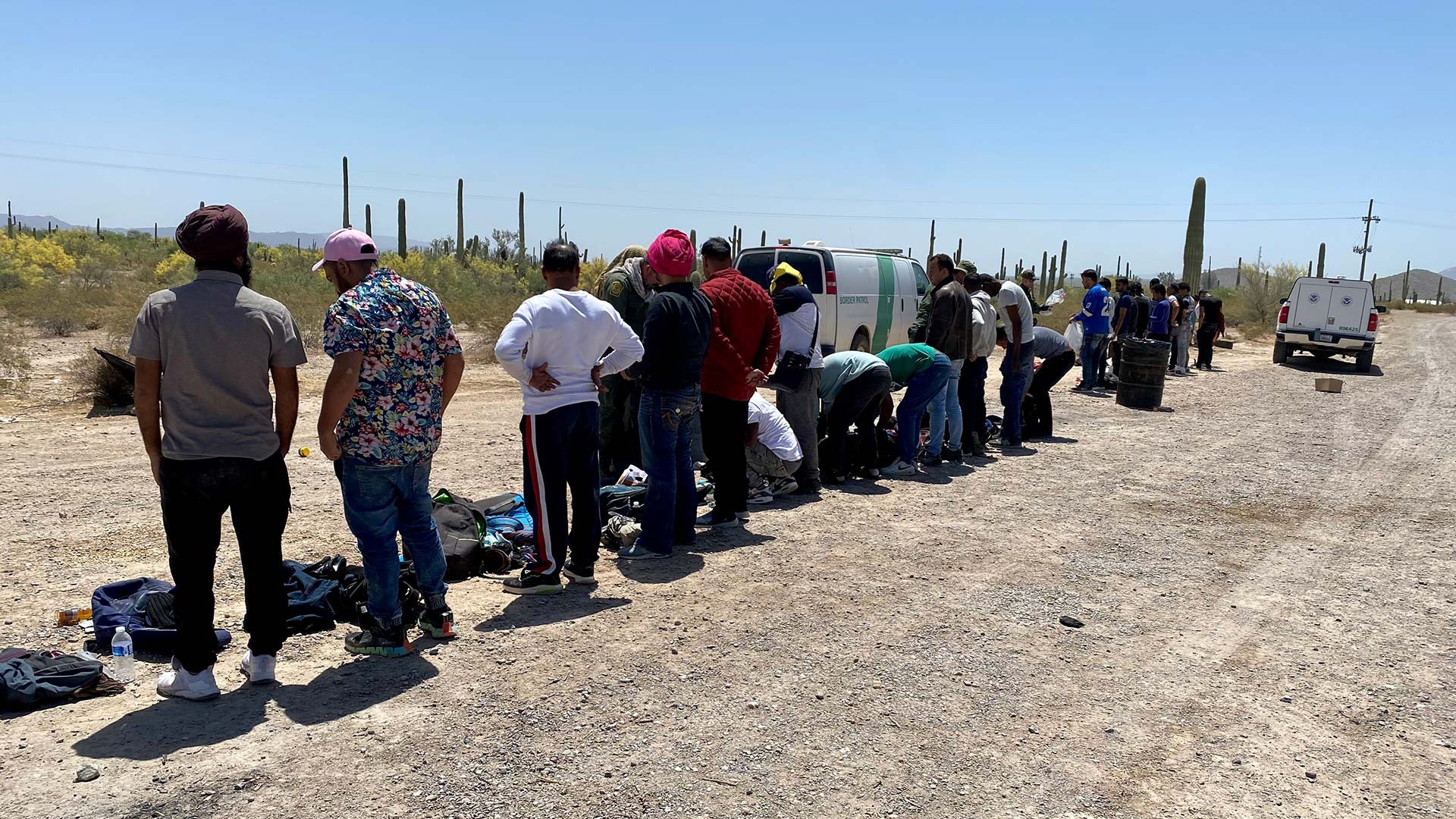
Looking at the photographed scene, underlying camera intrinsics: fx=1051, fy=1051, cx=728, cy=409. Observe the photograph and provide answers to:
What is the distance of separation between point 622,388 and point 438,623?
10.2 feet

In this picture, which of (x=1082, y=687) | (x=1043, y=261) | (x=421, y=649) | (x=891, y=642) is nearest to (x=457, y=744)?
(x=421, y=649)

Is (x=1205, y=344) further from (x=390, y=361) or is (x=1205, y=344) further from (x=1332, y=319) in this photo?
(x=390, y=361)

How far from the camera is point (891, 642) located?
16.6 ft

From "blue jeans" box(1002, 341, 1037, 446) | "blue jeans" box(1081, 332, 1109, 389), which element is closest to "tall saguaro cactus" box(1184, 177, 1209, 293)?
"blue jeans" box(1081, 332, 1109, 389)

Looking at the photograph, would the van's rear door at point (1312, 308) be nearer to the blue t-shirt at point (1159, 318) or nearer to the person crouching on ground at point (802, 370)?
the blue t-shirt at point (1159, 318)

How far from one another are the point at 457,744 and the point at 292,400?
4.79 feet

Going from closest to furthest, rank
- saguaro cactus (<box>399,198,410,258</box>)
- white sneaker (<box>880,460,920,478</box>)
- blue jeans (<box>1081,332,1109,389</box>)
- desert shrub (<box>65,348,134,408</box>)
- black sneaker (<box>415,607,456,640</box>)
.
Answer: black sneaker (<box>415,607,456,640</box>) → white sneaker (<box>880,460,920,478</box>) → desert shrub (<box>65,348,134,408</box>) → blue jeans (<box>1081,332,1109,389</box>) → saguaro cactus (<box>399,198,410,258</box>)

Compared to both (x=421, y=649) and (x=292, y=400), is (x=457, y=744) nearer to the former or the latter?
(x=421, y=649)

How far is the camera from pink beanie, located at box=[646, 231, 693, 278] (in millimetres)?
6141

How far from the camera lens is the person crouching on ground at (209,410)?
383cm

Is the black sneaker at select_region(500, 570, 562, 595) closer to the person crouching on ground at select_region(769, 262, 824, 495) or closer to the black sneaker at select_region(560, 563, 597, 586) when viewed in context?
the black sneaker at select_region(560, 563, 597, 586)

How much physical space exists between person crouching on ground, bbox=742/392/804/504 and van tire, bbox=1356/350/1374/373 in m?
18.2

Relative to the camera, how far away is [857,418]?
870cm

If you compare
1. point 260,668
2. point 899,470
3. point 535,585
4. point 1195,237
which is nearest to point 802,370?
point 899,470
